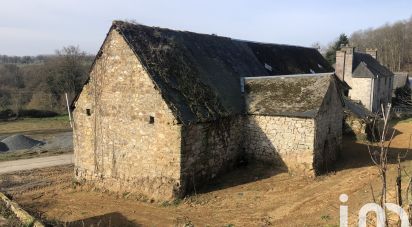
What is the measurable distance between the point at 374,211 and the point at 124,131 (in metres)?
9.20

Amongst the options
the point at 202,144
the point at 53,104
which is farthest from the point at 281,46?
the point at 53,104

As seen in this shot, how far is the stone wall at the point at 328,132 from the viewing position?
16.1 meters

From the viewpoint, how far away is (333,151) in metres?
18.6

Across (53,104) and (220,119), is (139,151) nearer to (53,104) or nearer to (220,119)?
(220,119)

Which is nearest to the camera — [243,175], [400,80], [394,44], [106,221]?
[106,221]

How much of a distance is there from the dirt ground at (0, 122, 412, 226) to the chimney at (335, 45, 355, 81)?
68.5 ft

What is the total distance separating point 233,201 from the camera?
538 inches

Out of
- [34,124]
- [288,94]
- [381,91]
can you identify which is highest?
[288,94]

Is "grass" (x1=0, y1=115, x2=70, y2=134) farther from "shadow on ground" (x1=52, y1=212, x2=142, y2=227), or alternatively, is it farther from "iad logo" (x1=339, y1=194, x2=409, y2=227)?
"iad logo" (x1=339, y1=194, x2=409, y2=227)

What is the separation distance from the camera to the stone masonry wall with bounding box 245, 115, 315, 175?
15.6 m

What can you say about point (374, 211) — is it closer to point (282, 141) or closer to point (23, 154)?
point (282, 141)

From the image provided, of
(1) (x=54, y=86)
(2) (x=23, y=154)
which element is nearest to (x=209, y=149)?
(2) (x=23, y=154)

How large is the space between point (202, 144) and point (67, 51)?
158 feet

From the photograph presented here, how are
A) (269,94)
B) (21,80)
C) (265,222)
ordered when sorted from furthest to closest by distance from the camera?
1. (21,80)
2. (269,94)
3. (265,222)
